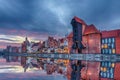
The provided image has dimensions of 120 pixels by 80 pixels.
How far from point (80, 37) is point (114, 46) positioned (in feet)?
68.8

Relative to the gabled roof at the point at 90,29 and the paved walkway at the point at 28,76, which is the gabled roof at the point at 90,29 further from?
the paved walkway at the point at 28,76

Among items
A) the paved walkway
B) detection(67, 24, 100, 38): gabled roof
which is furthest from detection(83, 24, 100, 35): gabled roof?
the paved walkway

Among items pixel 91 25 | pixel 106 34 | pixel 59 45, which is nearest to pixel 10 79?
pixel 106 34

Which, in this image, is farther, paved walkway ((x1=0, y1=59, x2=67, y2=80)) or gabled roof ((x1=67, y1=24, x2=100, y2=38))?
gabled roof ((x1=67, y1=24, x2=100, y2=38))

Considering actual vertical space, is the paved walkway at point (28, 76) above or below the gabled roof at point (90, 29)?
below

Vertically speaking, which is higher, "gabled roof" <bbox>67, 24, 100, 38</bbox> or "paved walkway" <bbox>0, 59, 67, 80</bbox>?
"gabled roof" <bbox>67, 24, 100, 38</bbox>

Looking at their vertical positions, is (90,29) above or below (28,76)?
above

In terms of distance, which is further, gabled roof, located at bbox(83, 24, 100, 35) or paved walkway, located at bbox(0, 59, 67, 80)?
gabled roof, located at bbox(83, 24, 100, 35)

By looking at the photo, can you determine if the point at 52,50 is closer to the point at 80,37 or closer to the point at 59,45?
the point at 59,45

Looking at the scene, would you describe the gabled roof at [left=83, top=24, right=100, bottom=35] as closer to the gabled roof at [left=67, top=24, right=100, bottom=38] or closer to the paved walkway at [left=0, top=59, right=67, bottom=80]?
the gabled roof at [left=67, top=24, right=100, bottom=38]

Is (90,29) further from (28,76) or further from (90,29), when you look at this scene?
(28,76)

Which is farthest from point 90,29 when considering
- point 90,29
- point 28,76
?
point 28,76

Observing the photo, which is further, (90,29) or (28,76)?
(90,29)

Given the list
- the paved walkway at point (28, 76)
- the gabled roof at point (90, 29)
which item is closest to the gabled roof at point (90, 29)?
the gabled roof at point (90, 29)
